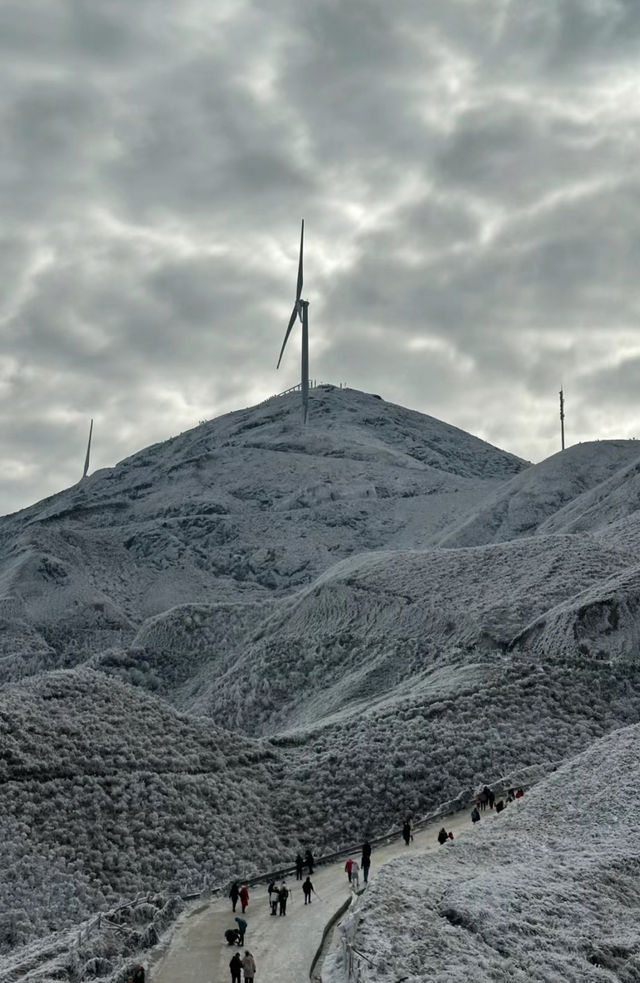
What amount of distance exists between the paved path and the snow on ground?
6.31 feet

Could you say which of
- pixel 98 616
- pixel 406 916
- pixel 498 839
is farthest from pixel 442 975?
pixel 98 616

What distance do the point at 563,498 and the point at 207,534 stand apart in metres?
55.0

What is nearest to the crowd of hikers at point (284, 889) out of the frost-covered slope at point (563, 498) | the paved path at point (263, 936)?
the paved path at point (263, 936)

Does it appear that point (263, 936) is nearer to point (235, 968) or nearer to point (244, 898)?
point (244, 898)

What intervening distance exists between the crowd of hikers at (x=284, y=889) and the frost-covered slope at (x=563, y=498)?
70209mm

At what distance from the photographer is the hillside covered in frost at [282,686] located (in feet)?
114

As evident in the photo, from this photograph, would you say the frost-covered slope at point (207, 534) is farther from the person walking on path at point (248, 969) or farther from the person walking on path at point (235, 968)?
the person walking on path at point (248, 969)

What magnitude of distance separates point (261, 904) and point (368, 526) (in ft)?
416

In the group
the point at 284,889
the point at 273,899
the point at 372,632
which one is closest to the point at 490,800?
the point at 273,899

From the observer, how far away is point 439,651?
63812mm

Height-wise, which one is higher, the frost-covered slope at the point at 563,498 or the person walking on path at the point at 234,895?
the frost-covered slope at the point at 563,498

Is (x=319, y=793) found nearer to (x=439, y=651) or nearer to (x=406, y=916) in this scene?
(x=406, y=916)

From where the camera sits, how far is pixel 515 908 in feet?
71.4

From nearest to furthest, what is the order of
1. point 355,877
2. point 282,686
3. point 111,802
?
point 355,877 → point 111,802 → point 282,686
